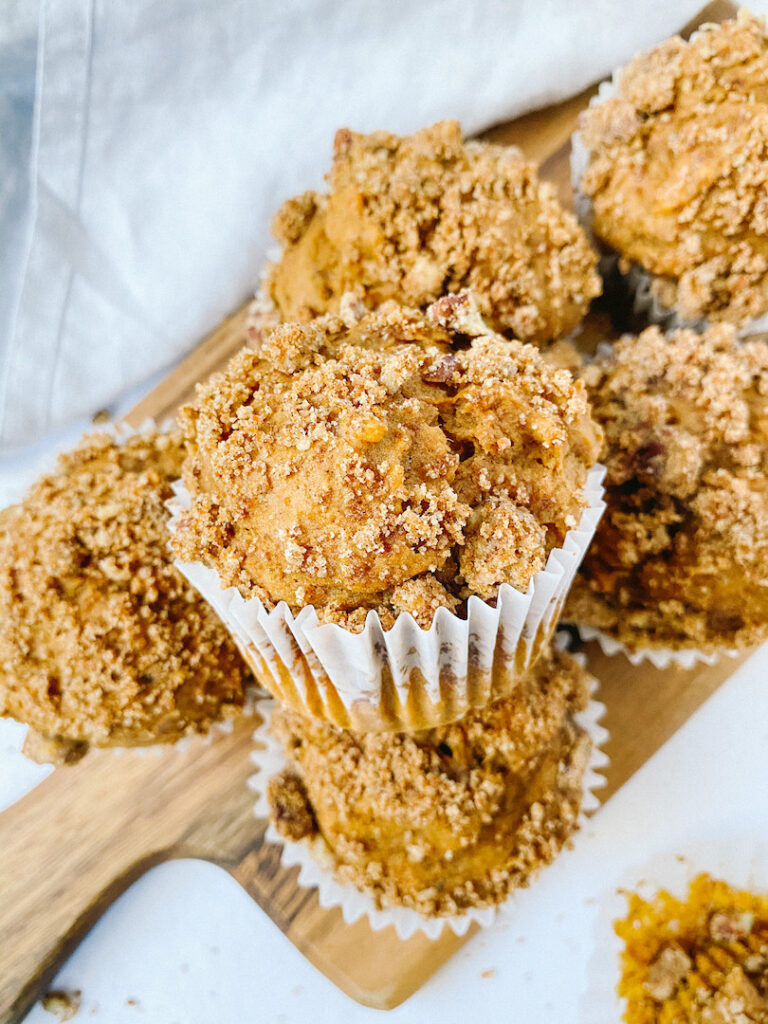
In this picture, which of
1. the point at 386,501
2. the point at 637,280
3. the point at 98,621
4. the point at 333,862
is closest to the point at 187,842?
the point at 333,862

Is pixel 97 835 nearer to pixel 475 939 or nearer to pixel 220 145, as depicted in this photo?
pixel 475 939

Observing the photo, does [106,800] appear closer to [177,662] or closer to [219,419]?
[177,662]

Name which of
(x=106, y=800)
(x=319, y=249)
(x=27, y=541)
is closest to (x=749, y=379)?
(x=319, y=249)

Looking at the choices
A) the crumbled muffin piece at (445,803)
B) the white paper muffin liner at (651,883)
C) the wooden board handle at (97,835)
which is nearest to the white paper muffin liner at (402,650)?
the crumbled muffin piece at (445,803)

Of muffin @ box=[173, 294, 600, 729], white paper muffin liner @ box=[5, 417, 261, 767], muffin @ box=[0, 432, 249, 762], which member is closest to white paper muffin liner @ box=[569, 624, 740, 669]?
muffin @ box=[173, 294, 600, 729]

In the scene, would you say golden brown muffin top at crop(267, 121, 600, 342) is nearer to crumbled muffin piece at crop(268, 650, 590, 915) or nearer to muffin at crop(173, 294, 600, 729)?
muffin at crop(173, 294, 600, 729)

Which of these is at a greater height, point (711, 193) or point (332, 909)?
point (711, 193)
